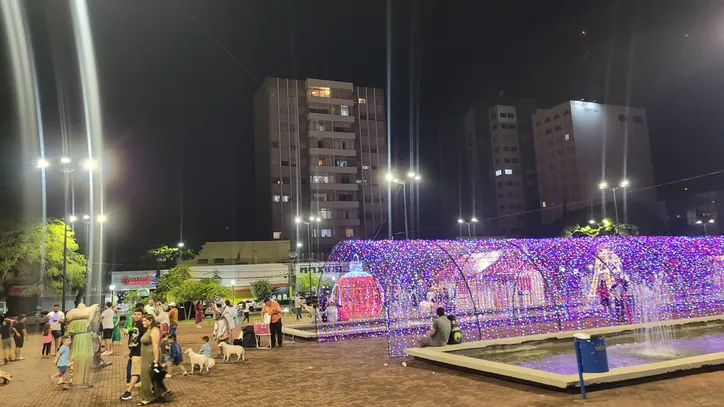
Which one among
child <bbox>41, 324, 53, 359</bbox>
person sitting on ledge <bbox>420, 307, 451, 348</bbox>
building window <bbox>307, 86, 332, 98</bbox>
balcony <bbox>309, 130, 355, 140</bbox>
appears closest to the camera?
person sitting on ledge <bbox>420, 307, 451, 348</bbox>

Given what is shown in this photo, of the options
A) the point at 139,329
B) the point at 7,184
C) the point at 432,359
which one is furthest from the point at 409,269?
the point at 7,184

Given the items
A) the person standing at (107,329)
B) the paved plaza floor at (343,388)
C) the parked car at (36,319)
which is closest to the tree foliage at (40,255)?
the parked car at (36,319)

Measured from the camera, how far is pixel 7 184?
1236 inches

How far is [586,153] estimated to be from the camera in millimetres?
81312

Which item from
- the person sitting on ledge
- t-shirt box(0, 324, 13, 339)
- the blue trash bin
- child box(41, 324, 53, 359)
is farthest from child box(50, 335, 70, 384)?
the blue trash bin

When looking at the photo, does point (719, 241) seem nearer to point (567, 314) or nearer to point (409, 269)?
point (567, 314)

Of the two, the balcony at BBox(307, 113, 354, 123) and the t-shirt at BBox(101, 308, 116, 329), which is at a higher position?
the balcony at BBox(307, 113, 354, 123)

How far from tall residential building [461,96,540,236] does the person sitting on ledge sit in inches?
3045

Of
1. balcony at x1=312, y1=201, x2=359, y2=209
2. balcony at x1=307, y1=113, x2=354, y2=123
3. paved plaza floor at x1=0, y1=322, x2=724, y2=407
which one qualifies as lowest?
paved plaza floor at x1=0, y1=322, x2=724, y2=407

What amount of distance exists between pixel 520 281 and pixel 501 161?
69.8 metres

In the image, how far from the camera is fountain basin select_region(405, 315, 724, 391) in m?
8.88

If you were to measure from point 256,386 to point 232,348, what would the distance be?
3.60 meters

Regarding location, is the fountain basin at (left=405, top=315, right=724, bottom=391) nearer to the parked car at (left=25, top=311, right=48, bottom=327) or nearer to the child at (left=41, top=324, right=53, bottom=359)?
the child at (left=41, top=324, right=53, bottom=359)

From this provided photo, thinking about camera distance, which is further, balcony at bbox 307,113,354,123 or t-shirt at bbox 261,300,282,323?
balcony at bbox 307,113,354,123
